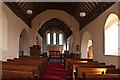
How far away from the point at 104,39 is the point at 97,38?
1.07 meters

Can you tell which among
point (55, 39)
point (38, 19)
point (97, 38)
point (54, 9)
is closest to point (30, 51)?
point (38, 19)

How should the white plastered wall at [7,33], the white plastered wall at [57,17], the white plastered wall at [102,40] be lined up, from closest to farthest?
the white plastered wall at [102,40] → the white plastered wall at [7,33] → the white plastered wall at [57,17]

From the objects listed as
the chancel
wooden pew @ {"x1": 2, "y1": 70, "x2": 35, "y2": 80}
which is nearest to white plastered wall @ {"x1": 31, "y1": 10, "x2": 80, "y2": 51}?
the chancel

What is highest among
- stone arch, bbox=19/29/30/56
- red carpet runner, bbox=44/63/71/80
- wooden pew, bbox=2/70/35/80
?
stone arch, bbox=19/29/30/56

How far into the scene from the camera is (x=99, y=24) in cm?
711

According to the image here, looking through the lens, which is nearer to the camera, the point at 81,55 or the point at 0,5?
the point at 0,5

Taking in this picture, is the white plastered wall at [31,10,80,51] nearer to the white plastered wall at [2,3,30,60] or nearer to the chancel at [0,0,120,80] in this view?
the chancel at [0,0,120,80]

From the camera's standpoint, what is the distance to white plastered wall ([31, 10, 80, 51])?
12.6 meters

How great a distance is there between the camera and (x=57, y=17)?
12.8 meters

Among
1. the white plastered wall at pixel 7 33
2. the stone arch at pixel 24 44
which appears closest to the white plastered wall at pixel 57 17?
the stone arch at pixel 24 44

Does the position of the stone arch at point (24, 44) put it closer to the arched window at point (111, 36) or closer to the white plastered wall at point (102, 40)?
the white plastered wall at point (102, 40)

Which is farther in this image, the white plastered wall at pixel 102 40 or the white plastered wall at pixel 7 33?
the white plastered wall at pixel 7 33

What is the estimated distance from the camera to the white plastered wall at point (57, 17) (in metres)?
12.6

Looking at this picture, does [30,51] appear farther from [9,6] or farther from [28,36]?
[9,6]
